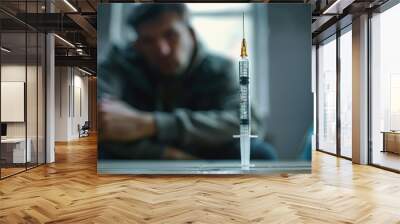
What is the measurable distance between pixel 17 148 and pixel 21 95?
1018 millimetres

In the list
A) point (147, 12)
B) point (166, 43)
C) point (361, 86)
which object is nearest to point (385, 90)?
point (361, 86)

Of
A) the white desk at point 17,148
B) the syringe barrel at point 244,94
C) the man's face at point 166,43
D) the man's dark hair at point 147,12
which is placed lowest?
the white desk at point 17,148

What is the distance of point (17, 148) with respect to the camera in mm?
7086

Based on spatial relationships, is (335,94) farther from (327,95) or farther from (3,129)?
(3,129)

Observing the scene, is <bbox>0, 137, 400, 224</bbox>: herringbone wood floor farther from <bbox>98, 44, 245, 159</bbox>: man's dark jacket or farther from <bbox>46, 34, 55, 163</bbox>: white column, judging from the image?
<bbox>46, 34, 55, 163</bbox>: white column

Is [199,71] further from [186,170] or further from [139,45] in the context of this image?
[186,170]

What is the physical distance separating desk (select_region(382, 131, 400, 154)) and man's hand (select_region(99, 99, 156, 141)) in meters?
4.73

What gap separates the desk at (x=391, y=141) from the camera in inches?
289

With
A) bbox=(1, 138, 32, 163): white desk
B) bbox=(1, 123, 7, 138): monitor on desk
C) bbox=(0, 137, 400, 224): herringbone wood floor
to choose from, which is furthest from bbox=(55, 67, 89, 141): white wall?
bbox=(1, 123, 7, 138): monitor on desk

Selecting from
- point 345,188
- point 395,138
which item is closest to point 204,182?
point 345,188

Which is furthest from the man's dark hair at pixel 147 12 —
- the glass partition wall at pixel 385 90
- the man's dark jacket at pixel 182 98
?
→ the glass partition wall at pixel 385 90

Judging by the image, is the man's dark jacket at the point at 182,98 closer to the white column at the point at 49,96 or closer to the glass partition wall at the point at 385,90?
the white column at the point at 49,96

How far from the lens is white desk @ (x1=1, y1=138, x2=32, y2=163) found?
6.69 metres

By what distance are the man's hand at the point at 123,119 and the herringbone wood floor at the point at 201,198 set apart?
829 mm
